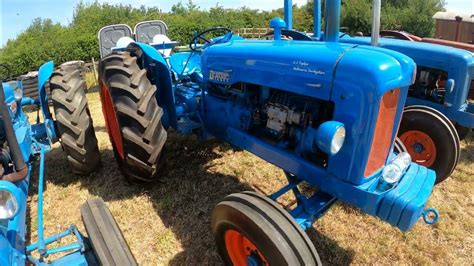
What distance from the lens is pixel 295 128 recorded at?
7.81 ft

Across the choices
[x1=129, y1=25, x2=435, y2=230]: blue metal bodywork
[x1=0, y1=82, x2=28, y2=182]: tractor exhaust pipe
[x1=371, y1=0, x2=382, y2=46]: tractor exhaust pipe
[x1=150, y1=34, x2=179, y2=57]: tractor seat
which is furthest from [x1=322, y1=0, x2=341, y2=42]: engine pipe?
[x1=150, y1=34, x2=179, y2=57]: tractor seat

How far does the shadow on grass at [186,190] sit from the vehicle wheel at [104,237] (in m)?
0.64

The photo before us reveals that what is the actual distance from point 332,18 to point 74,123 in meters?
2.33

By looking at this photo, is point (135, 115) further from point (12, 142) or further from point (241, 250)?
point (241, 250)

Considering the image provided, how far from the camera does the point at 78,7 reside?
125ft

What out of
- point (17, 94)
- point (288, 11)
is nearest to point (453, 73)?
point (288, 11)

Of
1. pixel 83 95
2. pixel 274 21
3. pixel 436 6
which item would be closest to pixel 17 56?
pixel 83 95

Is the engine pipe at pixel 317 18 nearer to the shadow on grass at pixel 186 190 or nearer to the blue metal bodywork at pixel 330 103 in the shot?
the blue metal bodywork at pixel 330 103

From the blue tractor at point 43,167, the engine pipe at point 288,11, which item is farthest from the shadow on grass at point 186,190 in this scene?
the engine pipe at point 288,11

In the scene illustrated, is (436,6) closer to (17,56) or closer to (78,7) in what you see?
(17,56)

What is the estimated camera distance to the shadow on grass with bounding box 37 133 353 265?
101 inches

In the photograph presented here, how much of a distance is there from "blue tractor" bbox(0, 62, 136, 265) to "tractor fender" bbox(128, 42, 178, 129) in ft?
2.31

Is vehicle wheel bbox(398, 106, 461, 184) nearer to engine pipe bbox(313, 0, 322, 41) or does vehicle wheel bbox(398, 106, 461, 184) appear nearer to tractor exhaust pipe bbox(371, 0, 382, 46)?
engine pipe bbox(313, 0, 322, 41)

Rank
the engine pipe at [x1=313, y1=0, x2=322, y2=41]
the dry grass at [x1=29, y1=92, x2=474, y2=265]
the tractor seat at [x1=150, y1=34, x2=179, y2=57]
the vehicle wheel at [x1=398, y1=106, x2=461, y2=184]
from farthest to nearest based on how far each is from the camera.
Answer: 1. the tractor seat at [x1=150, y1=34, x2=179, y2=57]
2. the engine pipe at [x1=313, y1=0, x2=322, y2=41]
3. the vehicle wheel at [x1=398, y1=106, x2=461, y2=184]
4. the dry grass at [x1=29, y1=92, x2=474, y2=265]
